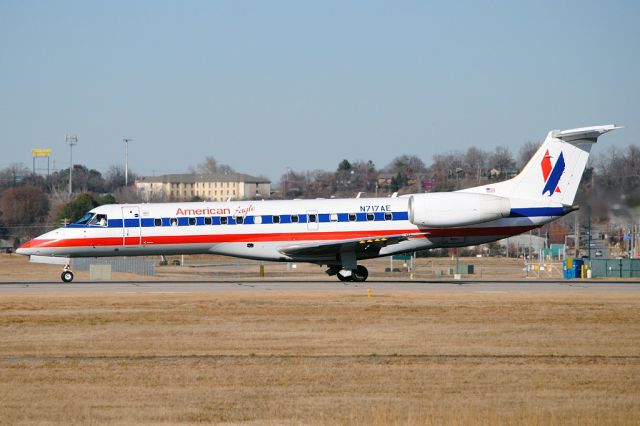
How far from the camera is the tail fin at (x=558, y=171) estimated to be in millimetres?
37531

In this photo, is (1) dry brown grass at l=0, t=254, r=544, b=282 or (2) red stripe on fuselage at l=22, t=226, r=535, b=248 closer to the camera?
(2) red stripe on fuselage at l=22, t=226, r=535, b=248

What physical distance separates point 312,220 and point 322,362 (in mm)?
20090

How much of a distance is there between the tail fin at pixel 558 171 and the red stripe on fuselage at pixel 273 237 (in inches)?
59.8

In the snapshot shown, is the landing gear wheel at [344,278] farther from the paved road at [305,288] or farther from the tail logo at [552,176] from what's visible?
the tail logo at [552,176]

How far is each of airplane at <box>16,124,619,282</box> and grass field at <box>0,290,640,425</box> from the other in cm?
950

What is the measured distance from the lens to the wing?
119 feet

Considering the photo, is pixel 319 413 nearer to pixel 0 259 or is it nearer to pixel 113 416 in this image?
pixel 113 416

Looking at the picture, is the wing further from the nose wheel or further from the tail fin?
the tail fin

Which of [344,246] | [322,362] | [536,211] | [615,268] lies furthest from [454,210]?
[322,362]

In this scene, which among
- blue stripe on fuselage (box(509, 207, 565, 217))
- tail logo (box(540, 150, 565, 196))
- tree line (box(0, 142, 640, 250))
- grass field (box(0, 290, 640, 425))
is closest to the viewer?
grass field (box(0, 290, 640, 425))

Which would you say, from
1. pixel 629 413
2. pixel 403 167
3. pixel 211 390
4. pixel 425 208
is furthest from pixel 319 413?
pixel 403 167

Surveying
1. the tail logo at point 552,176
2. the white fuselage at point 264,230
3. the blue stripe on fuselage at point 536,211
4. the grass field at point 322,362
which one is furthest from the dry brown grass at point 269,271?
the grass field at point 322,362

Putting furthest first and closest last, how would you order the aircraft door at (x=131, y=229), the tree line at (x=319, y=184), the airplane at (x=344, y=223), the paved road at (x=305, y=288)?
the tree line at (x=319, y=184) → the aircraft door at (x=131, y=229) → the airplane at (x=344, y=223) → the paved road at (x=305, y=288)

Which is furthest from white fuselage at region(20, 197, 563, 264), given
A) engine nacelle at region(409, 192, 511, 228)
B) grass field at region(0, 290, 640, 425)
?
grass field at region(0, 290, 640, 425)
